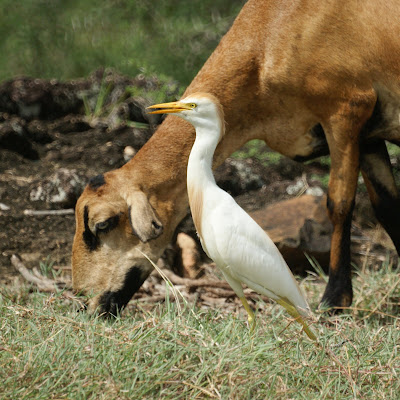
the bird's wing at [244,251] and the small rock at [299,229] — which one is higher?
the bird's wing at [244,251]

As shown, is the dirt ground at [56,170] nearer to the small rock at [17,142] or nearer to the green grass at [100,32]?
the small rock at [17,142]

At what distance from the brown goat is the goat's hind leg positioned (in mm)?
188

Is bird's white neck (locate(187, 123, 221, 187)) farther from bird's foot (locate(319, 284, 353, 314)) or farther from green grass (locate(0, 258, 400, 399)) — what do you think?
bird's foot (locate(319, 284, 353, 314))

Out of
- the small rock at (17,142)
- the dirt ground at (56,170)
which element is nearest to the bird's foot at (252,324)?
the dirt ground at (56,170)

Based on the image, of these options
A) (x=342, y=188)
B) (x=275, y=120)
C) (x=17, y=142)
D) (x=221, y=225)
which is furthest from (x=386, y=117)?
(x=17, y=142)

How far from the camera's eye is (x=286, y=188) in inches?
308

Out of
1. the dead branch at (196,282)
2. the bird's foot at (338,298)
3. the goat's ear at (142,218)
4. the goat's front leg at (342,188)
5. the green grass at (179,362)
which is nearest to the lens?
the green grass at (179,362)

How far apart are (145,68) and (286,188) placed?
242 centimetres

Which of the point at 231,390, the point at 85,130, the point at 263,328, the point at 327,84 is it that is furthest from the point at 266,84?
the point at 85,130

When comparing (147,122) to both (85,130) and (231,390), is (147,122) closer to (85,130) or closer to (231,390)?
(85,130)

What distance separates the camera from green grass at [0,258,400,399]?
3244 millimetres

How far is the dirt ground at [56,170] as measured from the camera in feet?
Answer: 21.2

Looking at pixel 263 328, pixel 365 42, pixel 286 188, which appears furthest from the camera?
pixel 286 188

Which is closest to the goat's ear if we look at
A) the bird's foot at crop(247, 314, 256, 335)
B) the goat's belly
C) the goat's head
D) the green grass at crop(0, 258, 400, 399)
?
the goat's head
